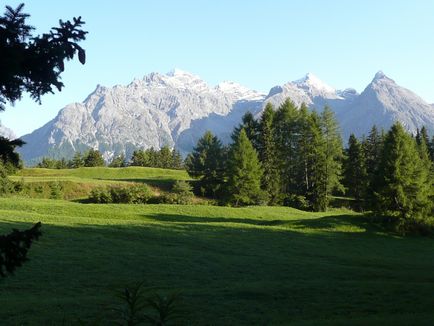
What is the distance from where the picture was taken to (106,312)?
1541cm

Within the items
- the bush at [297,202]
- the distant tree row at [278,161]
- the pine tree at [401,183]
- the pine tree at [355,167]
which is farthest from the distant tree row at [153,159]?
the pine tree at [401,183]

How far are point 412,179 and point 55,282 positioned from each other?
1602 inches

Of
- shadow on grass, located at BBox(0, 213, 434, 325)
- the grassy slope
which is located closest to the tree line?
shadow on grass, located at BBox(0, 213, 434, 325)

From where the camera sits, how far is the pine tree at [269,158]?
70.1m

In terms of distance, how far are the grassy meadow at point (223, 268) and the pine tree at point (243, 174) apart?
47.5ft

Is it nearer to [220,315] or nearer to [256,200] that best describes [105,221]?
[220,315]

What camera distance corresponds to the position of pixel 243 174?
62594 mm

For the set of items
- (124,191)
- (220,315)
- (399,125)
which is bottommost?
(220,315)

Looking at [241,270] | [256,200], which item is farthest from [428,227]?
[241,270]

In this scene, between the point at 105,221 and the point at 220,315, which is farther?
the point at 105,221

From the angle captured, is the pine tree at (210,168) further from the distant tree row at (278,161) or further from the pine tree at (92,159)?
the pine tree at (92,159)

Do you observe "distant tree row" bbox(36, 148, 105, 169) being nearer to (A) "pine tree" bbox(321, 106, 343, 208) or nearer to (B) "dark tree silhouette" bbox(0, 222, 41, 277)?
(A) "pine tree" bbox(321, 106, 343, 208)

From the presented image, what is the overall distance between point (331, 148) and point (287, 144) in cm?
1051

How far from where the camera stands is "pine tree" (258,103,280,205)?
7007 cm
